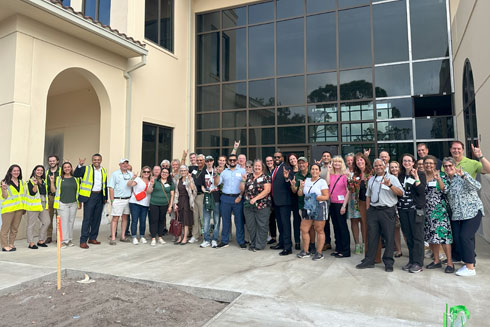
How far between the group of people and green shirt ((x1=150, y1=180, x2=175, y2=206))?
0.02m

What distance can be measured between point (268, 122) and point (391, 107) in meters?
4.10

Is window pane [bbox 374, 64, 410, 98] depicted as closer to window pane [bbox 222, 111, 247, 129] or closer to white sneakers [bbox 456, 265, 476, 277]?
window pane [bbox 222, 111, 247, 129]

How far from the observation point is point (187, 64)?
41.4 feet

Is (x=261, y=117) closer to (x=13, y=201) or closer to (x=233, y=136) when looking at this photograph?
(x=233, y=136)

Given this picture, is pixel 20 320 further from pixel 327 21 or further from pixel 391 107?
pixel 327 21

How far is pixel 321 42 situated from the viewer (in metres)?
11.2

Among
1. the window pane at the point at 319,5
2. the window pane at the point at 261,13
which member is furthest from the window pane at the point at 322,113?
the window pane at the point at 261,13

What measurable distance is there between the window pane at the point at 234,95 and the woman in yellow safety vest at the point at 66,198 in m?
6.97

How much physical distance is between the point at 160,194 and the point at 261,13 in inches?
341

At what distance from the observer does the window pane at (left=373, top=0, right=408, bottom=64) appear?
33.5ft

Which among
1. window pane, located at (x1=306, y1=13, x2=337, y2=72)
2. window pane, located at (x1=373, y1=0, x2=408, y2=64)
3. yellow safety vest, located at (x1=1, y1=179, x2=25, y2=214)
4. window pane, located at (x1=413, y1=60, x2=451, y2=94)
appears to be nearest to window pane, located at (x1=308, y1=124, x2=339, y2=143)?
window pane, located at (x1=306, y1=13, x2=337, y2=72)

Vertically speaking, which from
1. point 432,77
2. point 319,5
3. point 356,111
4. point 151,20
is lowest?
point 356,111

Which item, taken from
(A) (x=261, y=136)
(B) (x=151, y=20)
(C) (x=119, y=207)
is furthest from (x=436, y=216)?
(B) (x=151, y=20)

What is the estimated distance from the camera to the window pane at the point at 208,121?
40.7ft
